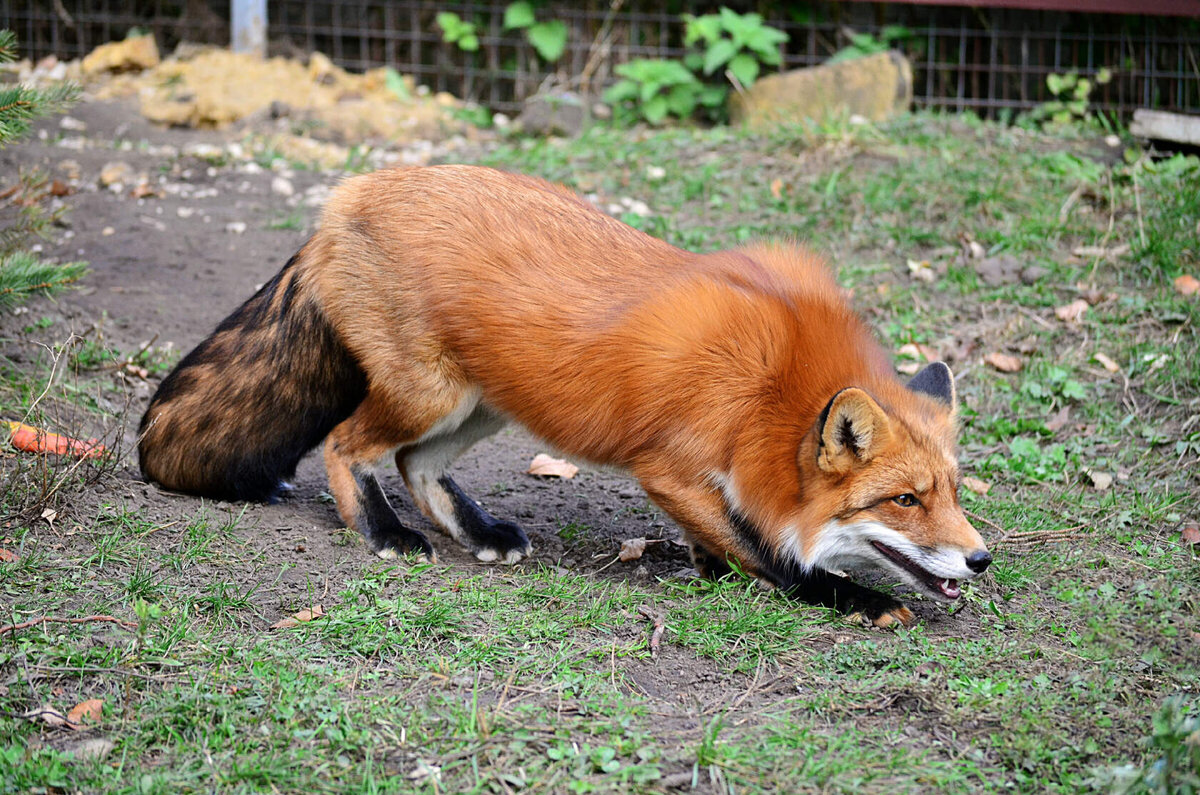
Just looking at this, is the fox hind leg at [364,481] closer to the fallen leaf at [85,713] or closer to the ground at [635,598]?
the ground at [635,598]

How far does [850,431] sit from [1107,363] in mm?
2966

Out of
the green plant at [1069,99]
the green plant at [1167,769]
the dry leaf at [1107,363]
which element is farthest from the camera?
the green plant at [1069,99]

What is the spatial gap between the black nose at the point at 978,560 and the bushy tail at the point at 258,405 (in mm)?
2334

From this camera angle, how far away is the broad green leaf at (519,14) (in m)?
9.52

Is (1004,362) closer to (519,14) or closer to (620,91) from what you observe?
(620,91)

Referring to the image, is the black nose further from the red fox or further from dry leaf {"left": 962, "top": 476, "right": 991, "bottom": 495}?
dry leaf {"left": 962, "top": 476, "right": 991, "bottom": 495}

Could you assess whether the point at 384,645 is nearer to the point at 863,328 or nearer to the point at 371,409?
the point at 371,409

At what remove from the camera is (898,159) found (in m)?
7.64

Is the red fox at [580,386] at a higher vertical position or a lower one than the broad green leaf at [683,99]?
lower

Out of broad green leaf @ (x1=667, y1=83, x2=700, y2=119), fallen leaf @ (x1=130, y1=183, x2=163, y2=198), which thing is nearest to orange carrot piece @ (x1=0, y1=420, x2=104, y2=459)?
fallen leaf @ (x1=130, y1=183, x2=163, y2=198)

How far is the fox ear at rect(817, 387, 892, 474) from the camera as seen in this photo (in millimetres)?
3229

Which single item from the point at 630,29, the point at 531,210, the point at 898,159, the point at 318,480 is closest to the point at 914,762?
the point at 531,210

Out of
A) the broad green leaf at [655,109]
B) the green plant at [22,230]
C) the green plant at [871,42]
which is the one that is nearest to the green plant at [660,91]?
the broad green leaf at [655,109]

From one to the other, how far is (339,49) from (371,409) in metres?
7.15
